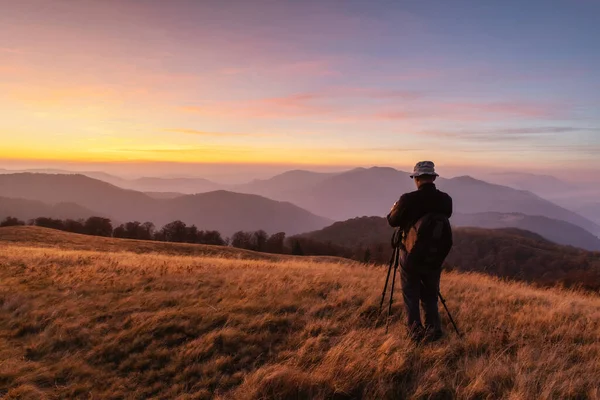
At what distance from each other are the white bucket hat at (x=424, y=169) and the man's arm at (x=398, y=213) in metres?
0.52

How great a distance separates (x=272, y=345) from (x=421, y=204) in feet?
12.0

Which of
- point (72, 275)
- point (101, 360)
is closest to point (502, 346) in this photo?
point (101, 360)

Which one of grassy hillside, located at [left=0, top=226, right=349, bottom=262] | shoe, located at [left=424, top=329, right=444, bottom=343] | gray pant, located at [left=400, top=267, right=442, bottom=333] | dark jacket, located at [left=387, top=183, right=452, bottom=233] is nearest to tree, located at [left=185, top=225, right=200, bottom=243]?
grassy hillside, located at [left=0, top=226, right=349, bottom=262]

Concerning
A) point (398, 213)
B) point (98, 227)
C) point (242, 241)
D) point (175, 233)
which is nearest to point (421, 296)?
point (398, 213)

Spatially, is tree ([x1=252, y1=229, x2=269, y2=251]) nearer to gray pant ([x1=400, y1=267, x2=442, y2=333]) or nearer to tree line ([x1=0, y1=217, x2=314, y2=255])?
tree line ([x1=0, y1=217, x2=314, y2=255])

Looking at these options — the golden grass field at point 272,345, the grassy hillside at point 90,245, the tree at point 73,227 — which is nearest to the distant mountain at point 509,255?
the tree at point 73,227

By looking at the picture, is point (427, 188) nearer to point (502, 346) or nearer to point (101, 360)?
point (502, 346)

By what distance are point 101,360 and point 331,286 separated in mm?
5738

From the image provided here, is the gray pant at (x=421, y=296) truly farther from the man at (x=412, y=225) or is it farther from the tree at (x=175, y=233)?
the tree at (x=175, y=233)

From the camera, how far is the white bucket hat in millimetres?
6141

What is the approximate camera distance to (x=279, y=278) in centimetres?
1080

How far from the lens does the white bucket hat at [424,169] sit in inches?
242

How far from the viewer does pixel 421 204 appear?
19.9 ft

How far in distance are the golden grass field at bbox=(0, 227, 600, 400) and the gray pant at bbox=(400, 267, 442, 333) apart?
40 cm
